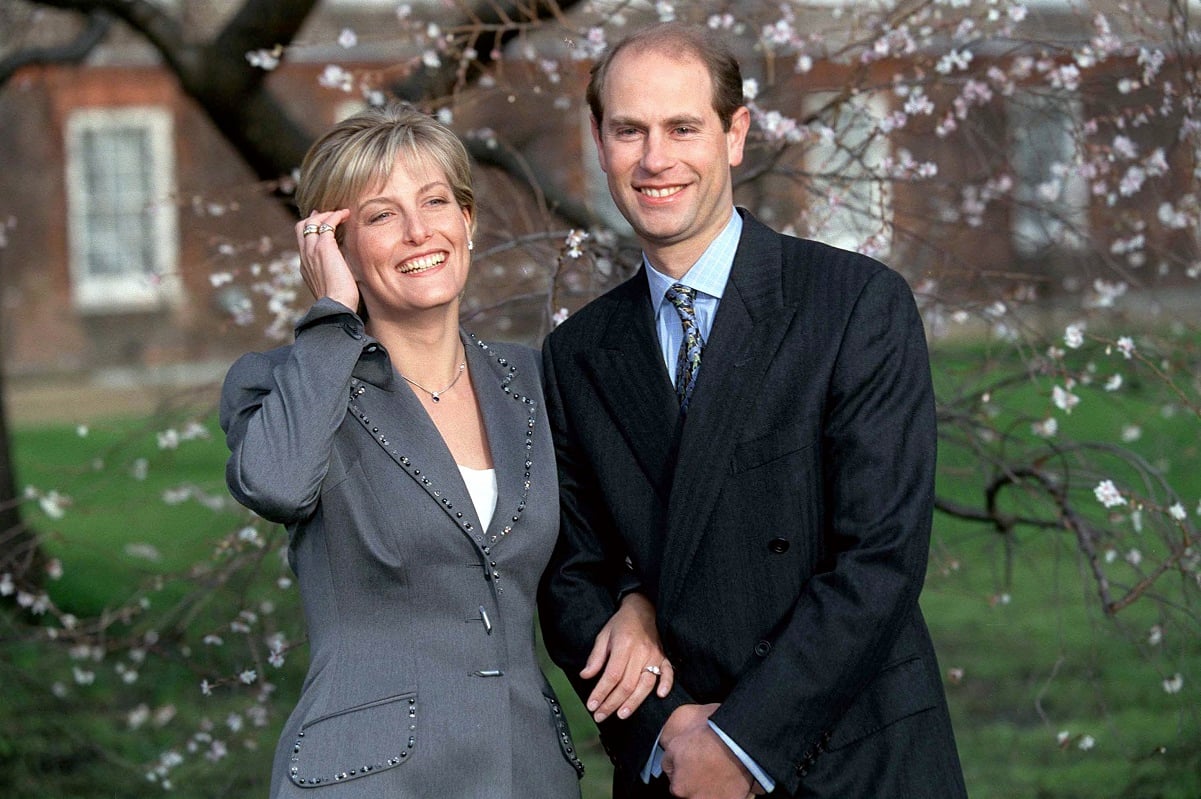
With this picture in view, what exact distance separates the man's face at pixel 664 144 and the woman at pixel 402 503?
1.24 feet

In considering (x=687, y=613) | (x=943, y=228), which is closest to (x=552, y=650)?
(x=687, y=613)

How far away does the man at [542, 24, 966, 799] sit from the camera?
252cm

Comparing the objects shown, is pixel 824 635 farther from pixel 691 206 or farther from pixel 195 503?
pixel 195 503

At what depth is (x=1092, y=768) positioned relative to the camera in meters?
5.90

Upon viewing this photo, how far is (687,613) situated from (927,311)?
2.48 meters

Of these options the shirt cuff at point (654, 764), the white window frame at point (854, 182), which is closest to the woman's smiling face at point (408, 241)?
the shirt cuff at point (654, 764)

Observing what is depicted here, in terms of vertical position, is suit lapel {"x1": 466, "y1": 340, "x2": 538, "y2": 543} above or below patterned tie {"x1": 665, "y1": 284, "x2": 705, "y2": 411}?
below

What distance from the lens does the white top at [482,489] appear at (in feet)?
9.27

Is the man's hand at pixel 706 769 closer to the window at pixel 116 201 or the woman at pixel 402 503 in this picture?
the woman at pixel 402 503

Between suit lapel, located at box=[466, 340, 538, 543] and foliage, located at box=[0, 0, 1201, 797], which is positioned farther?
foliage, located at box=[0, 0, 1201, 797]

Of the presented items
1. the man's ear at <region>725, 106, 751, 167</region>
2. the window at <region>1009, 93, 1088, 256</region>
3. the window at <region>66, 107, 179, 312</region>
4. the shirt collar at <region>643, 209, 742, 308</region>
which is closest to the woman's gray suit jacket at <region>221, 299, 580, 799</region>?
the shirt collar at <region>643, 209, 742, 308</region>

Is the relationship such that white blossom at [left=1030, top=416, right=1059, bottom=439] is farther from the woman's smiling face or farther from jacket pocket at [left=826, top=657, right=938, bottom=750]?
the woman's smiling face

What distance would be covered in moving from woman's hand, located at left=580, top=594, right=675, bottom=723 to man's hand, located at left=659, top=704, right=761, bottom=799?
0.44 feet

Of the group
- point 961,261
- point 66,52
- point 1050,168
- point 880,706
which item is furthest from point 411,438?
point 66,52
